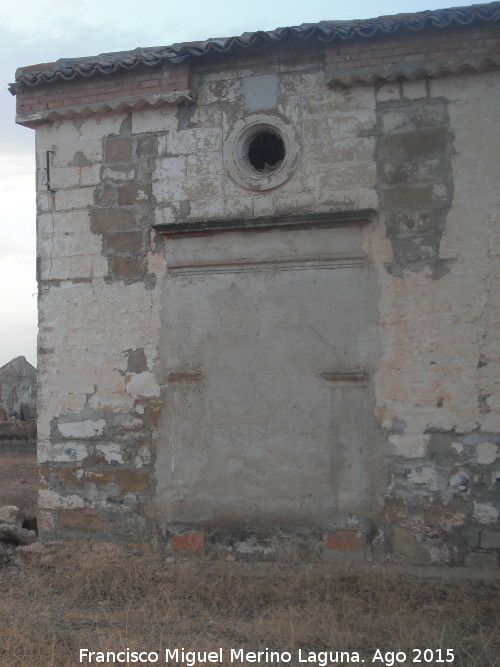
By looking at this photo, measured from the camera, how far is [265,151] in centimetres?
707

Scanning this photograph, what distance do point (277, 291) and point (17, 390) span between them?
13269 millimetres

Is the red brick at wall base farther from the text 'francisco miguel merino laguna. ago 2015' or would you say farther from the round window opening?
the text 'francisco miguel merino laguna. ago 2015'

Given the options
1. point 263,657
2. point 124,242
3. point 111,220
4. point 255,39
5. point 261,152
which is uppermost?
point 255,39

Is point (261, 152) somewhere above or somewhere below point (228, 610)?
above

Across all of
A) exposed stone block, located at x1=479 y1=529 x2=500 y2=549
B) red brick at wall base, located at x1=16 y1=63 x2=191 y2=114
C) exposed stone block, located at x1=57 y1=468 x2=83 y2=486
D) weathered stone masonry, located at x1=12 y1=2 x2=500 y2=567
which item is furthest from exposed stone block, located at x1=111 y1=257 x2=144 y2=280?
exposed stone block, located at x1=479 y1=529 x2=500 y2=549

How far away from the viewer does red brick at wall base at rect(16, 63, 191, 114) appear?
23.1 ft

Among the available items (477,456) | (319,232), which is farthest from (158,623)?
(319,232)

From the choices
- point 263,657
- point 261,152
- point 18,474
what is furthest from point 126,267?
point 18,474

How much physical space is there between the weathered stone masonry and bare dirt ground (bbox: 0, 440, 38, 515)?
6.51 feet

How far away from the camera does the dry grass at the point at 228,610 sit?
15.5 feet

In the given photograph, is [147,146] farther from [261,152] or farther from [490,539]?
[490,539]

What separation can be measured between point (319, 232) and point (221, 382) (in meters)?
1.57

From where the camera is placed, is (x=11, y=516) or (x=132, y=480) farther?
(x=11, y=516)

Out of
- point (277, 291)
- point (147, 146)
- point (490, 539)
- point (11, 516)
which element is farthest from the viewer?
point (11, 516)
